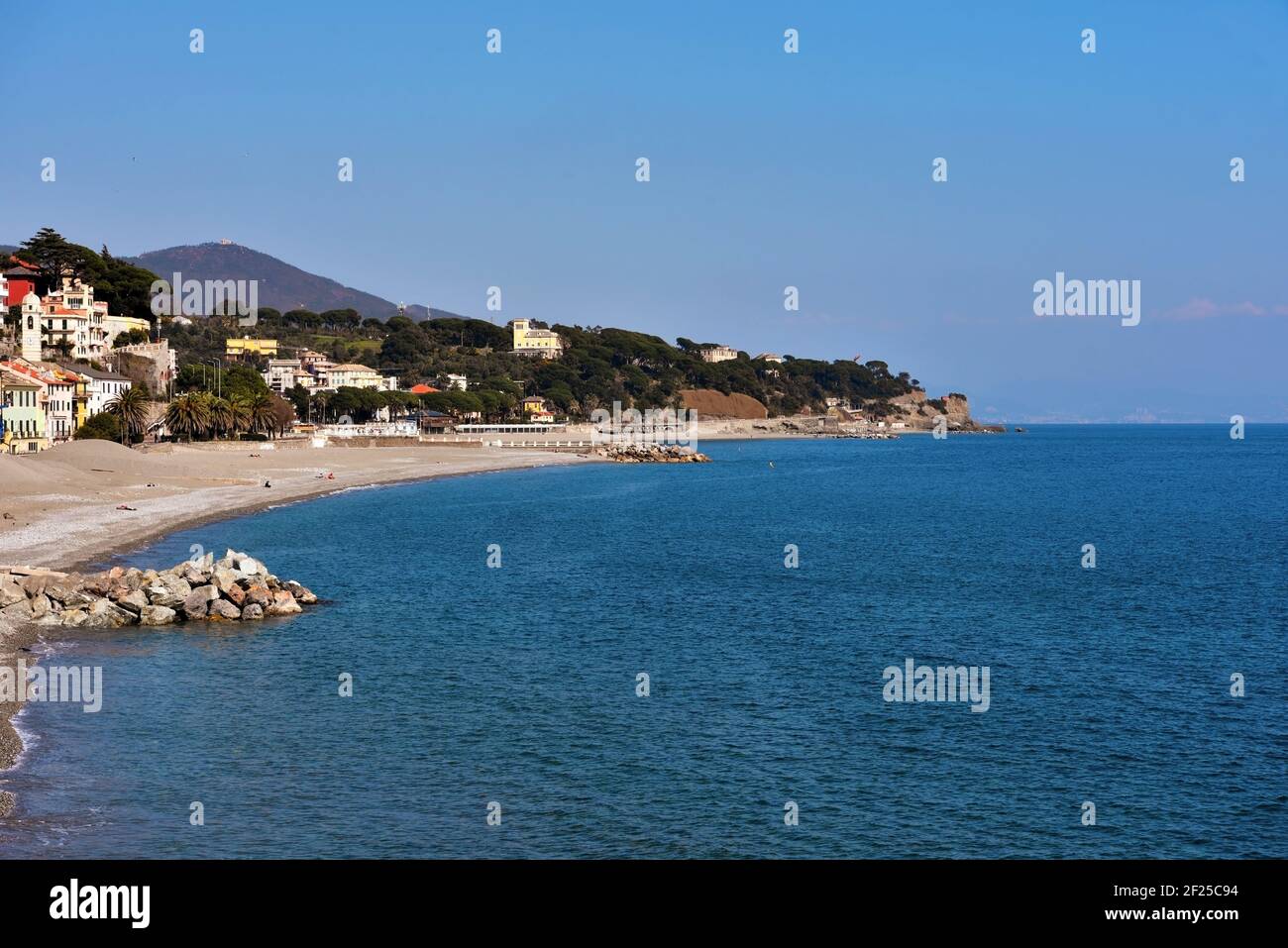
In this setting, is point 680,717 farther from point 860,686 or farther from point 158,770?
point 158,770

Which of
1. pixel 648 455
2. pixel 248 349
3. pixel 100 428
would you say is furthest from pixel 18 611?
pixel 248 349

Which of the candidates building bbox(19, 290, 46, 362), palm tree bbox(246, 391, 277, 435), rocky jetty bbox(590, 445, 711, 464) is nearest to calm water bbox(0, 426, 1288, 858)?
building bbox(19, 290, 46, 362)

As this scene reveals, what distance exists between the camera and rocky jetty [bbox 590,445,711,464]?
465ft

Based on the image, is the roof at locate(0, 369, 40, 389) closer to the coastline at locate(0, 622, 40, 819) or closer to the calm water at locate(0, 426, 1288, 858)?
the calm water at locate(0, 426, 1288, 858)

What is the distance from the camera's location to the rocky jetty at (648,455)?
14188 cm

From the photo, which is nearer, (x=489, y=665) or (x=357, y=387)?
(x=489, y=665)

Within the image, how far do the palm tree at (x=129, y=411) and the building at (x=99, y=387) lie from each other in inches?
35.7

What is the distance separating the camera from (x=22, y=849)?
609 inches

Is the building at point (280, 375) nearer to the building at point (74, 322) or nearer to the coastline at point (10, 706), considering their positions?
the building at point (74, 322)

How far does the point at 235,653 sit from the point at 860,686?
14.8 metres

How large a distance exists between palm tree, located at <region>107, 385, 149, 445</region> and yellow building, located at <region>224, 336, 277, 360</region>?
87103mm

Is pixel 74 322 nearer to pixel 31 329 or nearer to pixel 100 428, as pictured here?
pixel 31 329

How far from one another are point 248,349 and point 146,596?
165038 mm
